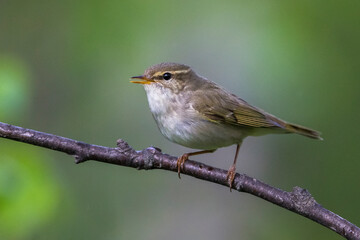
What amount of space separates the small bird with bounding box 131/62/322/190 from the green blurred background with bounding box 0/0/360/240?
1.32 feet

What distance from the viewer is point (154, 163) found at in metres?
3.21

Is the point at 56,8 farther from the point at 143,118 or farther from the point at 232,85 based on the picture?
the point at 232,85

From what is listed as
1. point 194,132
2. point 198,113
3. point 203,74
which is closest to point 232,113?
point 198,113

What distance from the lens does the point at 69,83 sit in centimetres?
635

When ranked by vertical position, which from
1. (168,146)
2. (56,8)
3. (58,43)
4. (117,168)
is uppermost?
(56,8)

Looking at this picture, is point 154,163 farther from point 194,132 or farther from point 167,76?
point 167,76

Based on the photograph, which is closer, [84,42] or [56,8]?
[84,42]

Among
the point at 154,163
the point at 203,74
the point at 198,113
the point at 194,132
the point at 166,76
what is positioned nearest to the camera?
the point at 154,163

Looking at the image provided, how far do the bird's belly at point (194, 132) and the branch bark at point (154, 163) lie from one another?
0.65 m

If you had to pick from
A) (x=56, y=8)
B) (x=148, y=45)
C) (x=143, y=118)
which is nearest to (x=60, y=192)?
(x=148, y=45)

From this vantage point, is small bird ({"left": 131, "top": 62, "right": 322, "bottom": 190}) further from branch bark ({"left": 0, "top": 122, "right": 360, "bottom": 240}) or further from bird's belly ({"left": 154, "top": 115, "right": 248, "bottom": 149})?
branch bark ({"left": 0, "top": 122, "right": 360, "bottom": 240})

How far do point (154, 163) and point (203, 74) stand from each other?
282cm

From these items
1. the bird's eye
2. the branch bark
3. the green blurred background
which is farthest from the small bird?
the branch bark

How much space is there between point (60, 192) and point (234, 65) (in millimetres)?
2387
